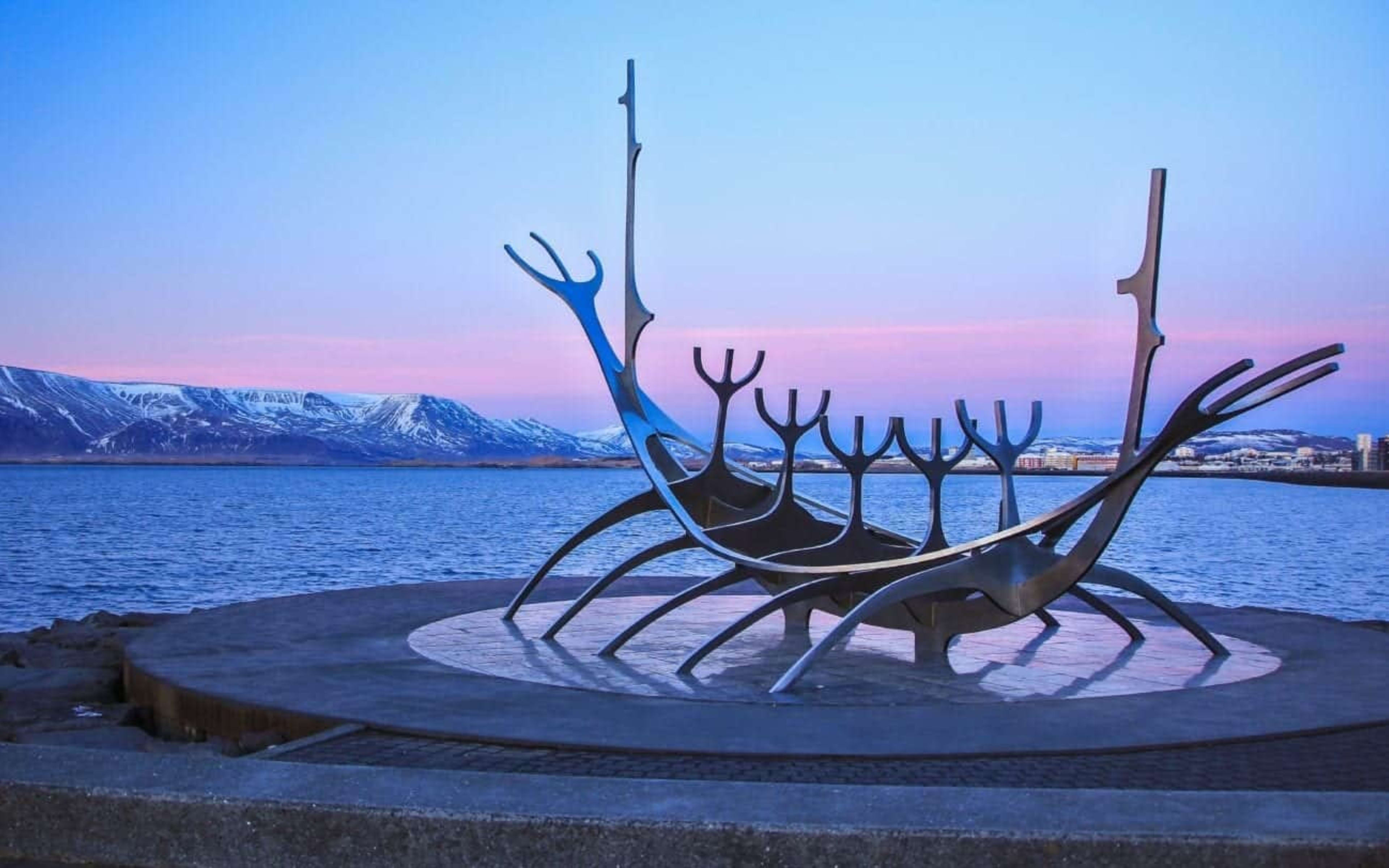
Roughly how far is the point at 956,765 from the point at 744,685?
3144 millimetres

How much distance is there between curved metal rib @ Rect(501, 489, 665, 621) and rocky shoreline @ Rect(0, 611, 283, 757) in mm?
4292

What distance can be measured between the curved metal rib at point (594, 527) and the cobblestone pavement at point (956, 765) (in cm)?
559

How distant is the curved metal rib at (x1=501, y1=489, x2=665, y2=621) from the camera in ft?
47.8

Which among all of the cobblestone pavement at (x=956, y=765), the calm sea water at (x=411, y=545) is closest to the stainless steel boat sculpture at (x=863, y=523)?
the cobblestone pavement at (x=956, y=765)

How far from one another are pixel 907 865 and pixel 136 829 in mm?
1926

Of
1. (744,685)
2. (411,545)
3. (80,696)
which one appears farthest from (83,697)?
(411,545)

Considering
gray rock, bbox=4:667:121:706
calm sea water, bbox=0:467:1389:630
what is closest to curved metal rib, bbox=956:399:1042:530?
gray rock, bbox=4:667:121:706

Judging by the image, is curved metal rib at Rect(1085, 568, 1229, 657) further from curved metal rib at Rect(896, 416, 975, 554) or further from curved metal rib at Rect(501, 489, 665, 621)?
curved metal rib at Rect(501, 489, 665, 621)

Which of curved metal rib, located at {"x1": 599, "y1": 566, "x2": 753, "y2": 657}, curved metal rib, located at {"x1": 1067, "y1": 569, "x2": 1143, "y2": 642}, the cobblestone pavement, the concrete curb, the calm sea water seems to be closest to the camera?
the concrete curb

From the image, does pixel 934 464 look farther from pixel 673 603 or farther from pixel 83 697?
pixel 83 697

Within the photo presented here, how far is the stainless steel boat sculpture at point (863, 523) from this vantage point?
1102 cm

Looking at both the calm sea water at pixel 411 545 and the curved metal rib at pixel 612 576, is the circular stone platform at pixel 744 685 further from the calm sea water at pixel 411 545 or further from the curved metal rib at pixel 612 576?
the calm sea water at pixel 411 545

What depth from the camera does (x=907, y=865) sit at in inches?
123

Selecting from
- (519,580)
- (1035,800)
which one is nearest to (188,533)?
(519,580)
